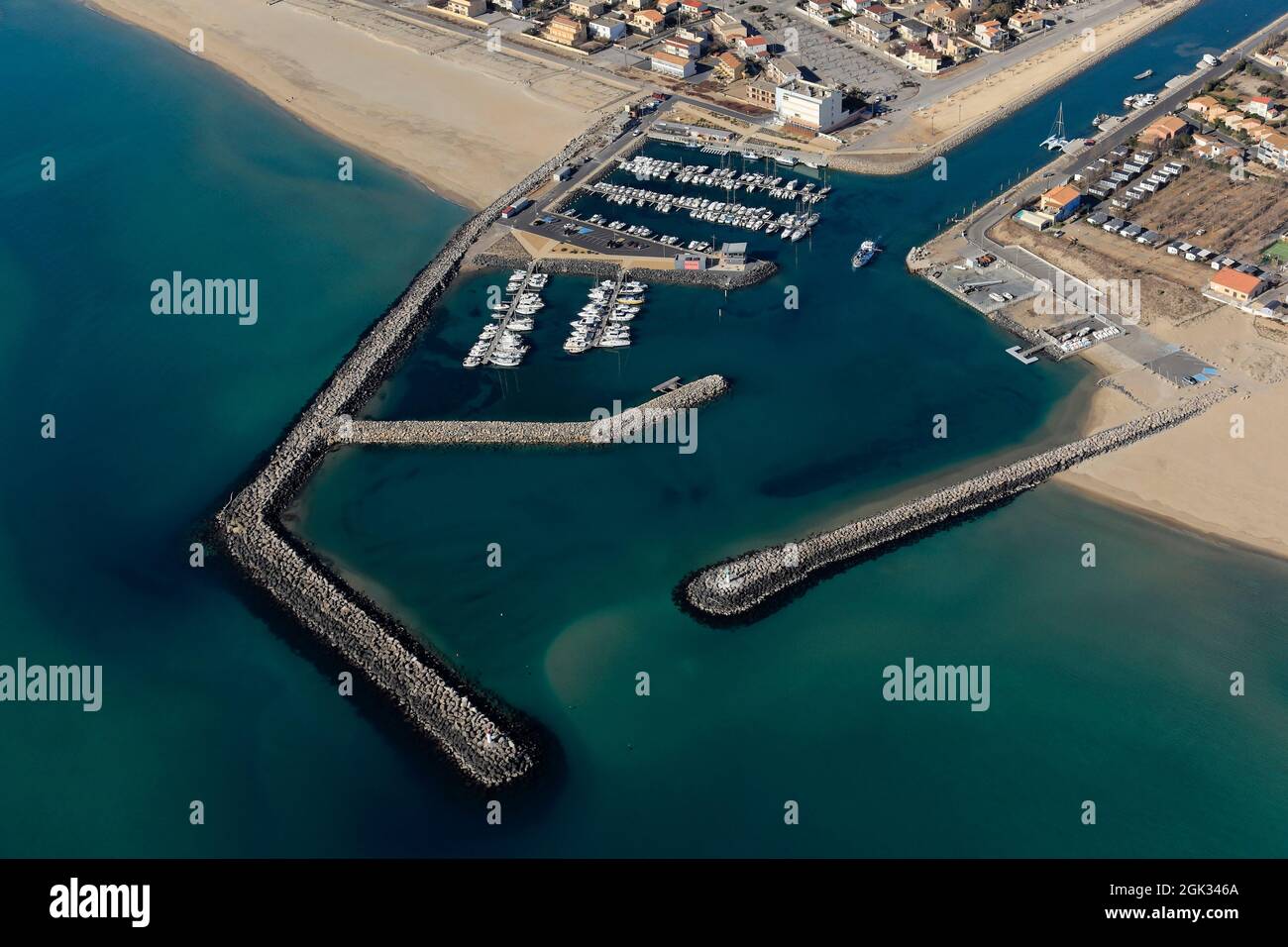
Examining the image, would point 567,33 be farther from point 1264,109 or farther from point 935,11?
point 1264,109

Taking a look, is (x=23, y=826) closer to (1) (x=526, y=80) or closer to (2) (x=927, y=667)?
(2) (x=927, y=667)

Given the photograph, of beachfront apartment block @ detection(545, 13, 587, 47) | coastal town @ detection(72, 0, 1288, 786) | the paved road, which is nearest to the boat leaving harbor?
coastal town @ detection(72, 0, 1288, 786)

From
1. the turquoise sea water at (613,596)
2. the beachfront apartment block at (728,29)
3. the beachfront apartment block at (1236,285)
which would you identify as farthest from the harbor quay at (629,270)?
the beachfront apartment block at (728,29)

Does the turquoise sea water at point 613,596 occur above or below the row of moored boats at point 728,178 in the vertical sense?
below

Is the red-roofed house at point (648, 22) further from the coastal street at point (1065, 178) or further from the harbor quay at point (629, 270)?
the harbor quay at point (629, 270)

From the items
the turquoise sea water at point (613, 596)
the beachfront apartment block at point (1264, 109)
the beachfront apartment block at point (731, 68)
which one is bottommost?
the turquoise sea water at point (613, 596)

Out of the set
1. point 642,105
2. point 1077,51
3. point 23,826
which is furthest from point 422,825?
point 1077,51
